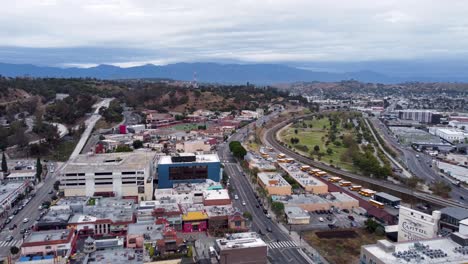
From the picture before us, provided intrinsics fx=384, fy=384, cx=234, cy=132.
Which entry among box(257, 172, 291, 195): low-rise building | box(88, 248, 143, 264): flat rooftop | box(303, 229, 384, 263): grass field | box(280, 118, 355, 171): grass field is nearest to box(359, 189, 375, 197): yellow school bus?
box(257, 172, 291, 195): low-rise building

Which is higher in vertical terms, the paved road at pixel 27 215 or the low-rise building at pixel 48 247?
the low-rise building at pixel 48 247

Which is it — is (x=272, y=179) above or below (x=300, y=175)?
above

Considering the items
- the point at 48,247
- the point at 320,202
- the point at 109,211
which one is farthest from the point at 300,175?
the point at 48,247

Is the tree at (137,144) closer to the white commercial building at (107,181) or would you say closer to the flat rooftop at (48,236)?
the white commercial building at (107,181)

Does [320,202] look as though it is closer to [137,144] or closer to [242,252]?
[242,252]

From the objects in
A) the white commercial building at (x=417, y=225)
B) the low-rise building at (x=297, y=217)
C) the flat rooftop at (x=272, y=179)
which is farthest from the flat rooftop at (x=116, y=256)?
the white commercial building at (x=417, y=225)

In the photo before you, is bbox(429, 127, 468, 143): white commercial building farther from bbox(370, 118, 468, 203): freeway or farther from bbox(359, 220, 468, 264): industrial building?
bbox(359, 220, 468, 264): industrial building

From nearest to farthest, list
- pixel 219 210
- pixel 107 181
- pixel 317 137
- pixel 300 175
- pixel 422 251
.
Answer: pixel 422 251, pixel 219 210, pixel 107 181, pixel 300 175, pixel 317 137
